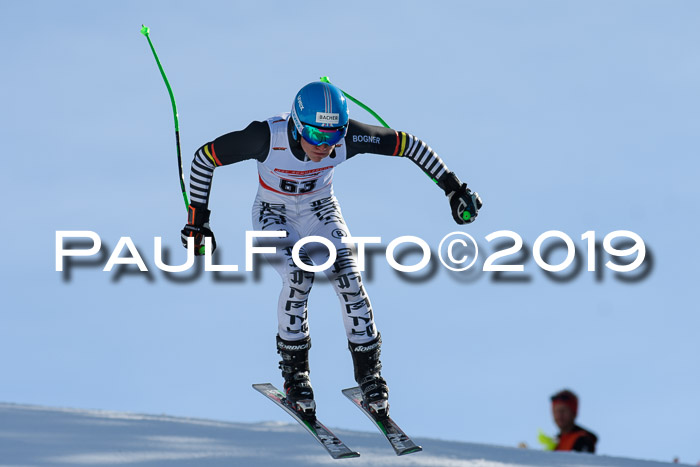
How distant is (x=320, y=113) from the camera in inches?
260

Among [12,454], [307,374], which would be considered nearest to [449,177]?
[307,374]

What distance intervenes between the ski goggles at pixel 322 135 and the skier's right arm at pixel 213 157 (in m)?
0.38

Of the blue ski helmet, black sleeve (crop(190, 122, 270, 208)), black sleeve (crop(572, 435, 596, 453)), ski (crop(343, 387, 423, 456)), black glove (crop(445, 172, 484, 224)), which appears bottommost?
black sleeve (crop(572, 435, 596, 453))

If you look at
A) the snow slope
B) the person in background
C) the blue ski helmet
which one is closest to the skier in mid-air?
the blue ski helmet

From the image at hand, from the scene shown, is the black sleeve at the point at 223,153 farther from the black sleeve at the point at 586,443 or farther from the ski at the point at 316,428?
the black sleeve at the point at 586,443

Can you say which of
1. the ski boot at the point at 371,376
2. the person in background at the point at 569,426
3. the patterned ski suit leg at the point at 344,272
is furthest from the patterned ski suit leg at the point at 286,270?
the person in background at the point at 569,426

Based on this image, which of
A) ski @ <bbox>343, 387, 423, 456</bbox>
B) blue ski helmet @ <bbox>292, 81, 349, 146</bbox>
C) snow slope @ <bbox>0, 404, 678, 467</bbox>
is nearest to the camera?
blue ski helmet @ <bbox>292, 81, 349, 146</bbox>

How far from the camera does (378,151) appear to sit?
722cm

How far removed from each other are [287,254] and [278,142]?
822mm

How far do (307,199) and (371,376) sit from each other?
1.42 meters

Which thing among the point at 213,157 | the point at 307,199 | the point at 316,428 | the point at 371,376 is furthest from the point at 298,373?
the point at 213,157

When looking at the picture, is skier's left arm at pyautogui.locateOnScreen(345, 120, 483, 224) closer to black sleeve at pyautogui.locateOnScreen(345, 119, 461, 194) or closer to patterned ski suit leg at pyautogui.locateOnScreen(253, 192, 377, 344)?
black sleeve at pyautogui.locateOnScreen(345, 119, 461, 194)

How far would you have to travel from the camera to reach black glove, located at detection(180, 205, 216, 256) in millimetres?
6656

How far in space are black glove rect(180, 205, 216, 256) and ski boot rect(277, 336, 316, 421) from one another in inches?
44.1
